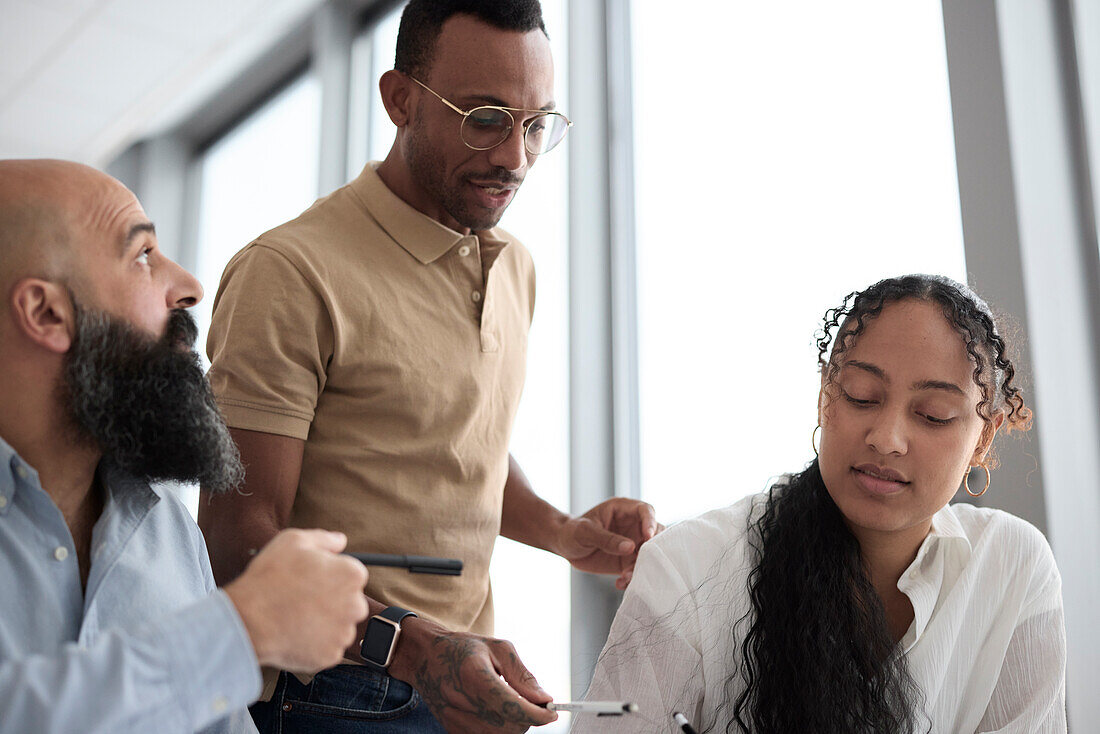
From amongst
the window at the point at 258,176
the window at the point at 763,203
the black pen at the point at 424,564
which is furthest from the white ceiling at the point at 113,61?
the black pen at the point at 424,564

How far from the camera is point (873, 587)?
174cm

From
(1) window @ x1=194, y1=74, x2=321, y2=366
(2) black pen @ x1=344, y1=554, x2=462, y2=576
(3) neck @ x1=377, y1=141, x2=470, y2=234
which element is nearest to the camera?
(2) black pen @ x1=344, y1=554, x2=462, y2=576

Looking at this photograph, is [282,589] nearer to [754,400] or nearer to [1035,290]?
[1035,290]

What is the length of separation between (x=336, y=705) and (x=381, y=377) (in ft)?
1.87

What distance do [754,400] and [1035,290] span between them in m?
0.91

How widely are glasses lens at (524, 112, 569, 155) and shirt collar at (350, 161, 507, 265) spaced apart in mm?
234

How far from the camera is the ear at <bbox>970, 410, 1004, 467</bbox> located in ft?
5.80

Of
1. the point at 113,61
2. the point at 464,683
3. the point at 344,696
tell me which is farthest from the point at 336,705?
the point at 113,61

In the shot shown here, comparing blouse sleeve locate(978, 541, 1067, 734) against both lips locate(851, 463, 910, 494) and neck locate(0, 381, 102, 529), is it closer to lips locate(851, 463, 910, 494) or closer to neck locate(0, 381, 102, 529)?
lips locate(851, 463, 910, 494)

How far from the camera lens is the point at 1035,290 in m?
2.17

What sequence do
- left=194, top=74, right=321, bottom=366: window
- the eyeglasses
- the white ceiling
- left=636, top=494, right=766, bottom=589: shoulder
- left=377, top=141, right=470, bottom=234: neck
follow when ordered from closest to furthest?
left=636, top=494, right=766, bottom=589: shoulder, the eyeglasses, left=377, top=141, right=470, bottom=234: neck, the white ceiling, left=194, top=74, right=321, bottom=366: window

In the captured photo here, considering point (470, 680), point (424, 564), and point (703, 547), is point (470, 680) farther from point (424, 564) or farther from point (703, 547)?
point (703, 547)

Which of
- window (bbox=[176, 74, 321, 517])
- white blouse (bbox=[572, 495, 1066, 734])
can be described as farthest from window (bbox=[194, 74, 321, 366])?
white blouse (bbox=[572, 495, 1066, 734])

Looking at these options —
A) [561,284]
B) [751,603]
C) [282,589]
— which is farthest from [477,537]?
[561,284]
